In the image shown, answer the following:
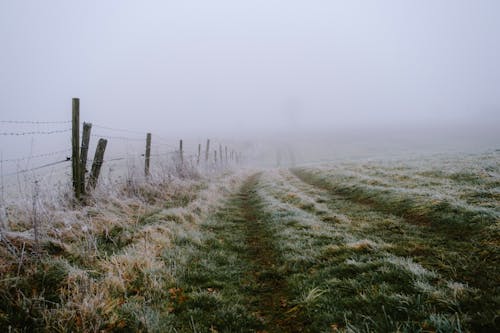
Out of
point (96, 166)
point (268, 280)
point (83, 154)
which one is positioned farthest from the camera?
point (96, 166)

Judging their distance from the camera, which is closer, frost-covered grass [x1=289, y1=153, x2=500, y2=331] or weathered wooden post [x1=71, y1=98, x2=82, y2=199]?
frost-covered grass [x1=289, y1=153, x2=500, y2=331]

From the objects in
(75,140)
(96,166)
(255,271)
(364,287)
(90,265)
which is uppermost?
(75,140)

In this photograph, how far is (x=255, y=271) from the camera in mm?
5566

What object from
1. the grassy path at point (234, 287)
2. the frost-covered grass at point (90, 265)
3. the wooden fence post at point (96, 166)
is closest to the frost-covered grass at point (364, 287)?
the grassy path at point (234, 287)

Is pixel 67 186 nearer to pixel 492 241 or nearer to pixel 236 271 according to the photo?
pixel 236 271

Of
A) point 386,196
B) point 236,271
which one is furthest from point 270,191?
point 236,271

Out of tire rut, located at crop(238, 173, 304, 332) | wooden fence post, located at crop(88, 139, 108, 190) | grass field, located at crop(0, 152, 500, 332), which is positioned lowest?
tire rut, located at crop(238, 173, 304, 332)

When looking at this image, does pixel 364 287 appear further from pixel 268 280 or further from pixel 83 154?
pixel 83 154

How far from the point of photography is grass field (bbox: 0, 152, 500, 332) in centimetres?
346

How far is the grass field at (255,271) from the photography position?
11.3 ft

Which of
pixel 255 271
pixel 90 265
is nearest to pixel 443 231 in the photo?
pixel 255 271

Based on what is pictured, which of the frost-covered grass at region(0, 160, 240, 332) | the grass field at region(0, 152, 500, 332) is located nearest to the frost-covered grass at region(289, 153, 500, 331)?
the grass field at region(0, 152, 500, 332)

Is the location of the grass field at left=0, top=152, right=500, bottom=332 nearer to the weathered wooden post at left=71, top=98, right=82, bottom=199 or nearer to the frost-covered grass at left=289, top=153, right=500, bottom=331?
the frost-covered grass at left=289, top=153, right=500, bottom=331

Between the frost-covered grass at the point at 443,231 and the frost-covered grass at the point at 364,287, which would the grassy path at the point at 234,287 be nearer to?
the frost-covered grass at the point at 364,287
